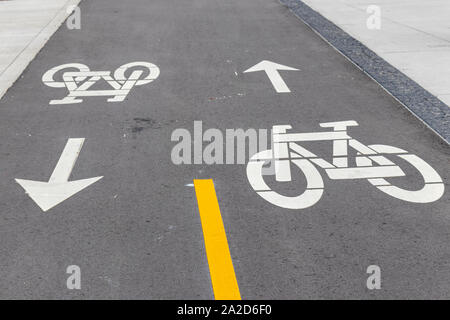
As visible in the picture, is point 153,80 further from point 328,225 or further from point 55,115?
point 328,225

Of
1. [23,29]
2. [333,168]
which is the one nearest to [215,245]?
[333,168]

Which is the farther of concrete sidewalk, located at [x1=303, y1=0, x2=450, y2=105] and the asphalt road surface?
concrete sidewalk, located at [x1=303, y1=0, x2=450, y2=105]

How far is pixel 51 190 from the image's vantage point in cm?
578

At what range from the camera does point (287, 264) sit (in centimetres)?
451

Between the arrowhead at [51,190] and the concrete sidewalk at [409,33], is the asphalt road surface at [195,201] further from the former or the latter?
the concrete sidewalk at [409,33]

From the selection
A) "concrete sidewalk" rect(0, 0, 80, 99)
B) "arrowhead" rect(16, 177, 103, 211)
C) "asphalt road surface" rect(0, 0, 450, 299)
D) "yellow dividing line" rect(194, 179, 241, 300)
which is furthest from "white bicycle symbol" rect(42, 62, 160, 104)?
"yellow dividing line" rect(194, 179, 241, 300)

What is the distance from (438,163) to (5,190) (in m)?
4.56

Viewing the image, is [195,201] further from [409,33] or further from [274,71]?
[409,33]

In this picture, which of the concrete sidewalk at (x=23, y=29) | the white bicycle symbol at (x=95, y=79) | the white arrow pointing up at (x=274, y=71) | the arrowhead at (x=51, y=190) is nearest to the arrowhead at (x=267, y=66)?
the white arrow pointing up at (x=274, y=71)

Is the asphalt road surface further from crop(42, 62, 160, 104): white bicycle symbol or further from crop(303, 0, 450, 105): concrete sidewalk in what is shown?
crop(303, 0, 450, 105): concrete sidewalk

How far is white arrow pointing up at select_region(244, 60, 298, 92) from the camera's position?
889 cm

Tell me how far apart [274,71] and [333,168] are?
154 inches

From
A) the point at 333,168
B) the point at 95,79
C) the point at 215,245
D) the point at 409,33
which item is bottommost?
the point at 215,245

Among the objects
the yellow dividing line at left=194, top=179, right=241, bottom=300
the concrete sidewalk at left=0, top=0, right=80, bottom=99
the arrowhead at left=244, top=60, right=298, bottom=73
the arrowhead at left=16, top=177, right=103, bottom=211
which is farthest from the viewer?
the concrete sidewalk at left=0, top=0, right=80, bottom=99
